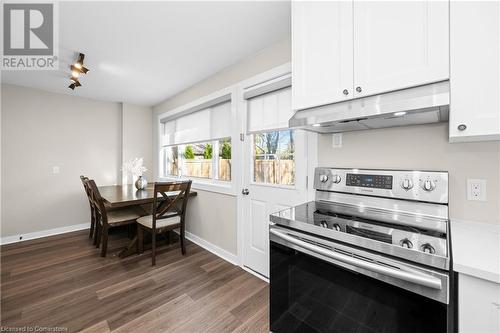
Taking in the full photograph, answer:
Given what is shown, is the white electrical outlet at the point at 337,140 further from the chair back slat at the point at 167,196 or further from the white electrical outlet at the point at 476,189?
the chair back slat at the point at 167,196

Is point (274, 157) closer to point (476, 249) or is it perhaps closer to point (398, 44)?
point (398, 44)

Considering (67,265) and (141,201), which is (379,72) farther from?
(67,265)

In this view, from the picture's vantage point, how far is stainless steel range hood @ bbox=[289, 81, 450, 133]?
3.21ft

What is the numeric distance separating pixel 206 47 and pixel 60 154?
3.19 meters

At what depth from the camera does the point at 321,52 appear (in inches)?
52.1

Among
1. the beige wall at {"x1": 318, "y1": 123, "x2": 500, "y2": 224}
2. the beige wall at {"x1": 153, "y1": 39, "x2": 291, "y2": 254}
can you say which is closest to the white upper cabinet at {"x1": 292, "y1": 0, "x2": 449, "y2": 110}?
the beige wall at {"x1": 318, "y1": 123, "x2": 500, "y2": 224}

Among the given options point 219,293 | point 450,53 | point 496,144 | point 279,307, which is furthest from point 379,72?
point 219,293

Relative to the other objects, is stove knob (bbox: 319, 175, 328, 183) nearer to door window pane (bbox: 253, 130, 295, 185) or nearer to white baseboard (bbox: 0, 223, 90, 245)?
door window pane (bbox: 253, 130, 295, 185)

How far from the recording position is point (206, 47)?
216 cm

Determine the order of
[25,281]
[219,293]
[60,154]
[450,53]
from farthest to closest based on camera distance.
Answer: [60,154] → [25,281] → [219,293] → [450,53]


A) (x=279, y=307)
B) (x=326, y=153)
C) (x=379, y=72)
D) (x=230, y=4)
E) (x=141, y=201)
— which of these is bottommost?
(x=279, y=307)

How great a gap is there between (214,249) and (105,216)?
1.37 meters

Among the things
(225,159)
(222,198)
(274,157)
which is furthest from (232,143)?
(222,198)

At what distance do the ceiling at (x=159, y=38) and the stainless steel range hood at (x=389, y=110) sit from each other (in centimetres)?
93
